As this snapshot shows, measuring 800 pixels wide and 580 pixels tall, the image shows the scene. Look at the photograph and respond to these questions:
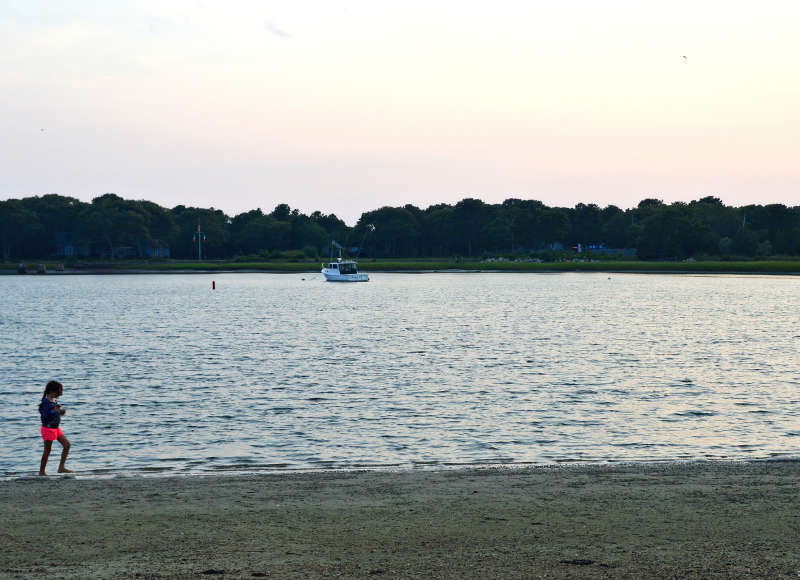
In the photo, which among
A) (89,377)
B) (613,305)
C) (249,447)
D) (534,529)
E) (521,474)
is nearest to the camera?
(534,529)

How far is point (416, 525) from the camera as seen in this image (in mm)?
12086

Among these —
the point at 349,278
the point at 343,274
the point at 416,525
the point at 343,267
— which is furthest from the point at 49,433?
the point at 343,267

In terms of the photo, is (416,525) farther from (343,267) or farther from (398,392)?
(343,267)

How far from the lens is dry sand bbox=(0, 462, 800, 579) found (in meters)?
10.0

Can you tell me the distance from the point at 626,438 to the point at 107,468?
12644 millimetres

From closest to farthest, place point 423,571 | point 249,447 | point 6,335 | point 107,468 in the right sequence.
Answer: point 423,571 < point 107,468 < point 249,447 < point 6,335

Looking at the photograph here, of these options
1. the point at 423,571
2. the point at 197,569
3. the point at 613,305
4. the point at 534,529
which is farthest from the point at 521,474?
the point at 613,305

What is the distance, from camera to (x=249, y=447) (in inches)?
819

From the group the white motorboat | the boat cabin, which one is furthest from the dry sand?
the boat cabin

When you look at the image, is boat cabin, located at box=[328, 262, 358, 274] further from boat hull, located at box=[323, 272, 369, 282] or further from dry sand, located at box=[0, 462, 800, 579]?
dry sand, located at box=[0, 462, 800, 579]

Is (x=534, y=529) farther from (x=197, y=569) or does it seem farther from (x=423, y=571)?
(x=197, y=569)

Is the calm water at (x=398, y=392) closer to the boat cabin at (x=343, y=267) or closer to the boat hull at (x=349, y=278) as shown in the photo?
the boat hull at (x=349, y=278)

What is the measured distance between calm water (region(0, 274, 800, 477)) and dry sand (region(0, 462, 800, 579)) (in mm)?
3130

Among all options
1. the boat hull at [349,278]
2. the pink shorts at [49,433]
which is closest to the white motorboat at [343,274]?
the boat hull at [349,278]
